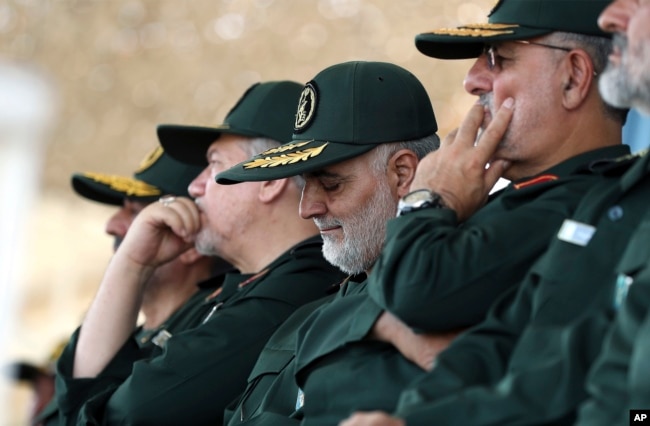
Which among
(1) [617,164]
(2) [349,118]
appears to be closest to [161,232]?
(2) [349,118]

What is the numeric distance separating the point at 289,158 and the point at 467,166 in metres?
0.58

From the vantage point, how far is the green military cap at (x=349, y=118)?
130 inches

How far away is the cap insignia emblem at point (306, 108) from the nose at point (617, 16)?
101 cm

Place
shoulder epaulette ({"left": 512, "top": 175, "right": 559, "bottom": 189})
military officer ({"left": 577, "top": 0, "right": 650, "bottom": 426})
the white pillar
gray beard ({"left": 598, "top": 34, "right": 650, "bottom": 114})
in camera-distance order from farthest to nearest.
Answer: the white pillar < shoulder epaulette ({"left": 512, "top": 175, "right": 559, "bottom": 189}) < gray beard ({"left": 598, "top": 34, "right": 650, "bottom": 114}) < military officer ({"left": 577, "top": 0, "right": 650, "bottom": 426})

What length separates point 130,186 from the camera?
16.1ft

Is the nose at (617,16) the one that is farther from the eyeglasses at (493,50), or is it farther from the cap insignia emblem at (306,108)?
the cap insignia emblem at (306,108)

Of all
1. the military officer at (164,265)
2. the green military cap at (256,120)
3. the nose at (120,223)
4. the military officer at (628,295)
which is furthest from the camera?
the nose at (120,223)

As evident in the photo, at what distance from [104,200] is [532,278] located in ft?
9.61

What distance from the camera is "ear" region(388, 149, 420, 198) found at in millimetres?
3379

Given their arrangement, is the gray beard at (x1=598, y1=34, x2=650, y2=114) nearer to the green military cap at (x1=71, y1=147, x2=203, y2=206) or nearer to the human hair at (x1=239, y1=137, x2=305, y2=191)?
the human hair at (x1=239, y1=137, x2=305, y2=191)

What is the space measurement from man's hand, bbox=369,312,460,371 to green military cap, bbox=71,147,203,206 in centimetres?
218

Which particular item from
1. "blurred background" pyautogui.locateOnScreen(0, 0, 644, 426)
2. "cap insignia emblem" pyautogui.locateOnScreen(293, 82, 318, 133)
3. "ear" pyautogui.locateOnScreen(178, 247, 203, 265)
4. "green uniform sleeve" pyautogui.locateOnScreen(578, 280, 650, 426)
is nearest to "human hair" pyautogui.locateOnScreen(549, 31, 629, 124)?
"cap insignia emblem" pyautogui.locateOnScreen(293, 82, 318, 133)

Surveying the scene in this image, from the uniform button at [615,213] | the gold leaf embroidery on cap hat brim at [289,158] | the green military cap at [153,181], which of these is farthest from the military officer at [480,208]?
the green military cap at [153,181]

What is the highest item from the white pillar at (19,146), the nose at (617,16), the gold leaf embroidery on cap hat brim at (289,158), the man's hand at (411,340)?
the nose at (617,16)
